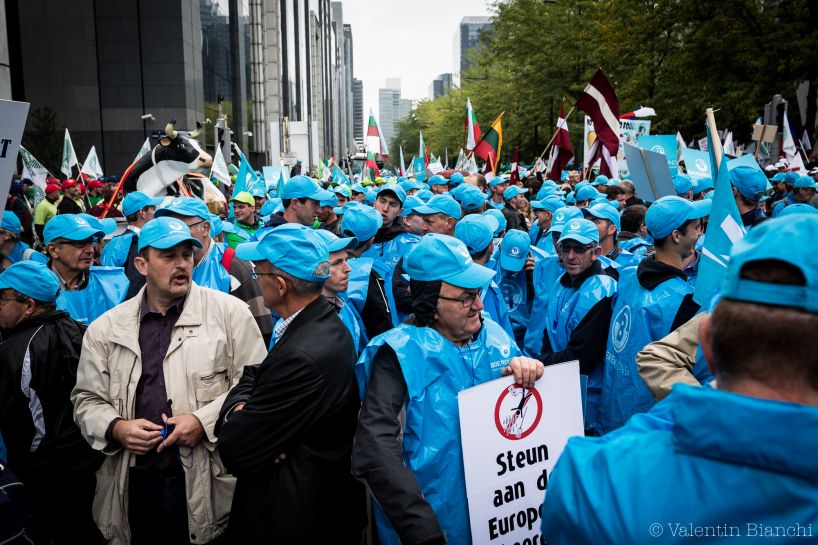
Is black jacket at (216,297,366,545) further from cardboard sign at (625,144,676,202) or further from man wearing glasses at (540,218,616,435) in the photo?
cardboard sign at (625,144,676,202)

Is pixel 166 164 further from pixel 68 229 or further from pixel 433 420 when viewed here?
pixel 433 420

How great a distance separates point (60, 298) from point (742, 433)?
4.85 m

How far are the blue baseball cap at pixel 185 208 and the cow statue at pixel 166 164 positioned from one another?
3.02 m

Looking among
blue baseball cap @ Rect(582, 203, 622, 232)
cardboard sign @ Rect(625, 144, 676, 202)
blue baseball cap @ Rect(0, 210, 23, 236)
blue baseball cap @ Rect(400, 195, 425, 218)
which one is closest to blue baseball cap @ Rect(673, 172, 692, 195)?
cardboard sign @ Rect(625, 144, 676, 202)

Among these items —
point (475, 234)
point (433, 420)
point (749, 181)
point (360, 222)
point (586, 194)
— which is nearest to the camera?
point (433, 420)

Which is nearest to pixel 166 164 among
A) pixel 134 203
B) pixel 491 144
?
pixel 134 203

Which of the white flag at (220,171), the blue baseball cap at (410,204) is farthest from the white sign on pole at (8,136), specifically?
the white flag at (220,171)

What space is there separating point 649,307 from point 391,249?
347 cm

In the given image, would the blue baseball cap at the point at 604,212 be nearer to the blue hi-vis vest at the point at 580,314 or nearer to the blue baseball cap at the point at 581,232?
the blue baseball cap at the point at 581,232

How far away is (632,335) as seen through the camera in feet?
11.8

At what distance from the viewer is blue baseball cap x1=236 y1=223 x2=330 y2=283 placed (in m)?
2.84

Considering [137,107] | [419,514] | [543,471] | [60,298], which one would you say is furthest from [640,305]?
[137,107]

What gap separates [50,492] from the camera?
371 centimetres

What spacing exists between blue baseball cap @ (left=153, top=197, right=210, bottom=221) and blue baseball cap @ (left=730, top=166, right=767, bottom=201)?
5.01 meters
